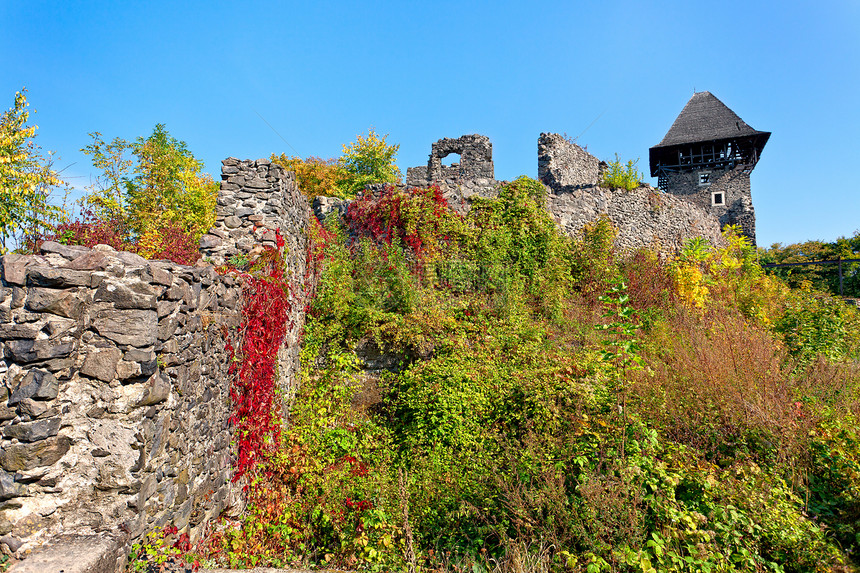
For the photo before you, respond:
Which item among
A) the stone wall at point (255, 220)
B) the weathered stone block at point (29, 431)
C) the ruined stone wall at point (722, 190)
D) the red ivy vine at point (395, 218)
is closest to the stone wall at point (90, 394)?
the weathered stone block at point (29, 431)

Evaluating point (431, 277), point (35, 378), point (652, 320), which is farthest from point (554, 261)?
point (35, 378)

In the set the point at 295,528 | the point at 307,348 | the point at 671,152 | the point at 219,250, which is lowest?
the point at 295,528

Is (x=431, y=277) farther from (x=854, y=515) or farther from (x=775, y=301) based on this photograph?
(x=775, y=301)

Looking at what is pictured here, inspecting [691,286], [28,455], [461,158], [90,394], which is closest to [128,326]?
[90,394]

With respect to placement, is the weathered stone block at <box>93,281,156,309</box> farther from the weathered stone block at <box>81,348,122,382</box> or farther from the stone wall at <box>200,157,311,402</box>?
the stone wall at <box>200,157,311,402</box>

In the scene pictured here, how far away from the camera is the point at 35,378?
2.85 m

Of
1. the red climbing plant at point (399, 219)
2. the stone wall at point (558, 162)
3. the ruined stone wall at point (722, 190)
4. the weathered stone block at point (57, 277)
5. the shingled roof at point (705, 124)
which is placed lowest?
the weathered stone block at point (57, 277)

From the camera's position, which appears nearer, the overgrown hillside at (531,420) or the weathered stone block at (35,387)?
the weathered stone block at (35,387)

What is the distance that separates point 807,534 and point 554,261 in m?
7.21

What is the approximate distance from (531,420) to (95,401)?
4.72m

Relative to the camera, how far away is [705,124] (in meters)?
30.2

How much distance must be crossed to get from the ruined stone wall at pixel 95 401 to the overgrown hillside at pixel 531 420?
149 cm

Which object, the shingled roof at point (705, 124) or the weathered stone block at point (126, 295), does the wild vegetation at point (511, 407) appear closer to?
the weathered stone block at point (126, 295)

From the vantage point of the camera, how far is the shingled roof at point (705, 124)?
28.8m
